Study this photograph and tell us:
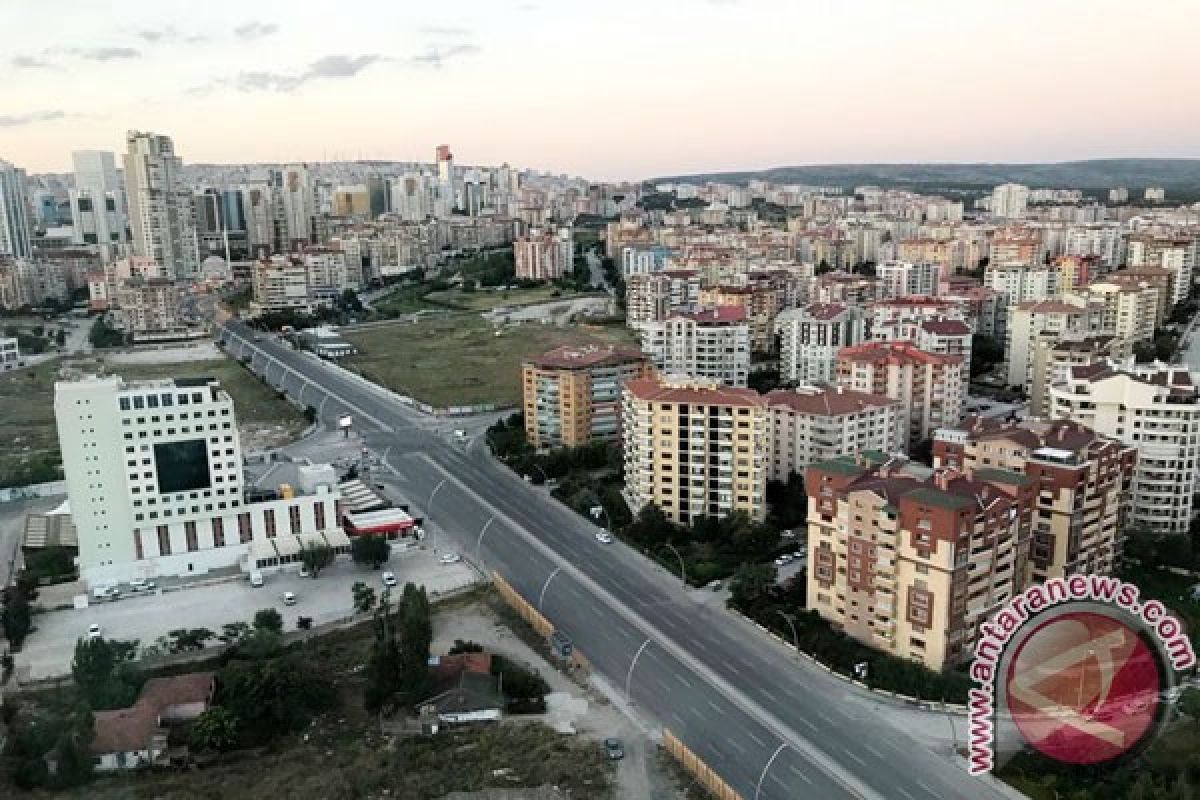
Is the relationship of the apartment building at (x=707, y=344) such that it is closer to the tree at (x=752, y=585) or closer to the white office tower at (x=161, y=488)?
the tree at (x=752, y=585)

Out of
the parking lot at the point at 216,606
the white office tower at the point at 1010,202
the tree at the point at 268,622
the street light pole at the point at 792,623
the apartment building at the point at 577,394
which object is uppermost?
the white office tower at the point at 1010,202

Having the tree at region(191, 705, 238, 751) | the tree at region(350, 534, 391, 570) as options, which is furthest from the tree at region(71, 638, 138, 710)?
the tree at region(350, 534, 391, 570)

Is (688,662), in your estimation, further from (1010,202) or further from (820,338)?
(1010,202)

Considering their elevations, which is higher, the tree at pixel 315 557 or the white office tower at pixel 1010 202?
the white office tower at pixel 1010 202

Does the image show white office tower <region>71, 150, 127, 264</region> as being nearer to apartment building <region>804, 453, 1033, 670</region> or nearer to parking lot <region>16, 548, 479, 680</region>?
A: parking lot <region>16, 548, 479, 680</region>

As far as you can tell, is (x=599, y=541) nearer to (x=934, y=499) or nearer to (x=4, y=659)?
(x=934, y=499)

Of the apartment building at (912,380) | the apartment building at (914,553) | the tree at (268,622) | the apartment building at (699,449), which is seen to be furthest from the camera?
the apartment building at (912,380)

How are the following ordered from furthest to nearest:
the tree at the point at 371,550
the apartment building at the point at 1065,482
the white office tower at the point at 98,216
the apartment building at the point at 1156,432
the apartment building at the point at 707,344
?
the white office tower at the point at 98,216
the apartment building at the point at 707,344
the apartment building at the point at 1156,432
the tree at the point at 371,550
the apartment building at the point at 1065,482

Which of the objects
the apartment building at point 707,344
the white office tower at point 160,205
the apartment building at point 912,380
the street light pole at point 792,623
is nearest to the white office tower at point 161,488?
the street light pole at point 792,623

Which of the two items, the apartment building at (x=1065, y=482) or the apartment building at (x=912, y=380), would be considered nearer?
the apartment building at (x=1065, y=482)
